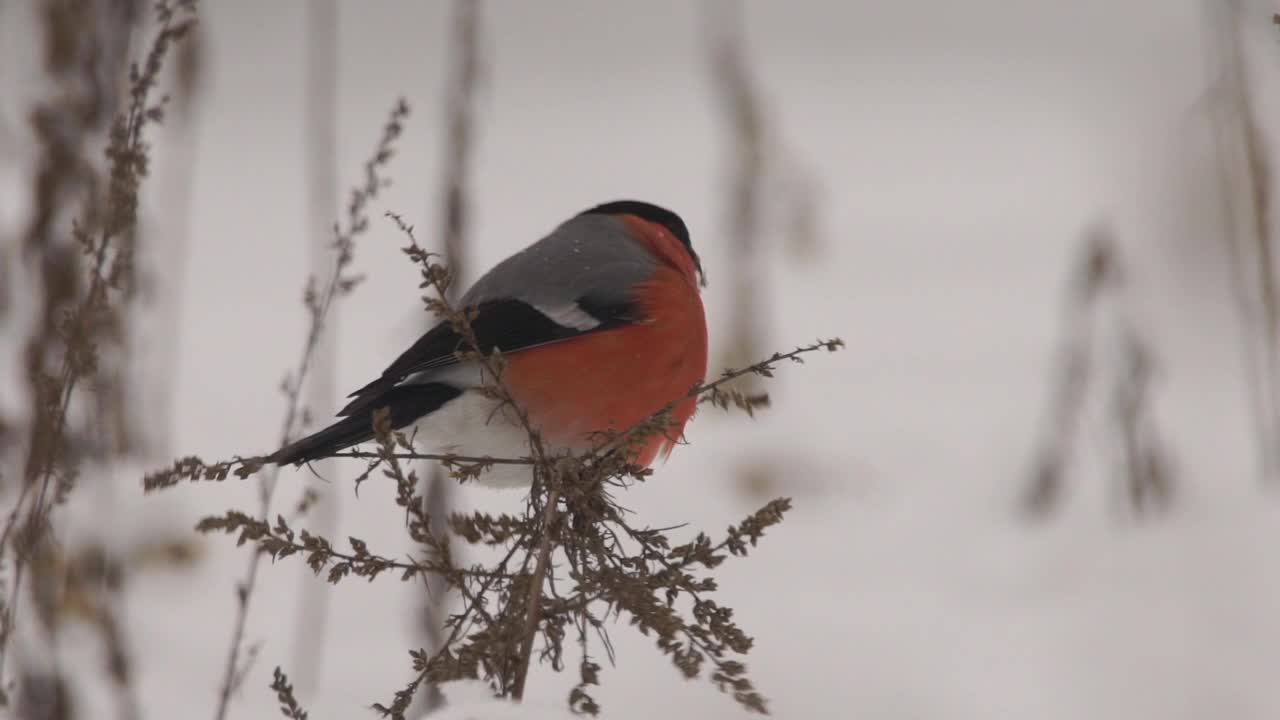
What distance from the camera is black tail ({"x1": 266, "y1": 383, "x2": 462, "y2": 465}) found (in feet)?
4.88

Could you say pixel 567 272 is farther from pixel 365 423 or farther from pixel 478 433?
pixel 365 423

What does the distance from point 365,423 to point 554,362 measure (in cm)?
37

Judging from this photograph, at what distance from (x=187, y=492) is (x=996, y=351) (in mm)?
3395

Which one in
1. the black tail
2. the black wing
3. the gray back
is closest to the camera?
the black tail

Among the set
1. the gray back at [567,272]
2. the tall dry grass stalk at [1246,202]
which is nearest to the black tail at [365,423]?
the gray back at [567,272]

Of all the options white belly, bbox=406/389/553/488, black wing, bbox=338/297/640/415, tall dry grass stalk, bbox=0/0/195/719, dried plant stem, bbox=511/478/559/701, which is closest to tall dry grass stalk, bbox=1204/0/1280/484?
black wing, bbox=338/297/640/415

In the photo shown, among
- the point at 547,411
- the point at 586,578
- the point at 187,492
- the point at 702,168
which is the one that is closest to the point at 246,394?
the point at 187,492

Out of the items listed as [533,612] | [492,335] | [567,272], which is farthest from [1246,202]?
[533,612]

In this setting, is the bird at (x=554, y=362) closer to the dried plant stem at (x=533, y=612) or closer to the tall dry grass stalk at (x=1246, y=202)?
the dried plant stem at (x=533, y=612)

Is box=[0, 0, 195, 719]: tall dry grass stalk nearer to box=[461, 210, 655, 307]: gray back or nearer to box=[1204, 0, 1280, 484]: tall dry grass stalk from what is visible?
box=[461, 210, 655, 307]: gray back

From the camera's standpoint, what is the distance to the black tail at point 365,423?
149 cm

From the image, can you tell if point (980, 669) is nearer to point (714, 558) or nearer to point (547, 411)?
point (547, 411)

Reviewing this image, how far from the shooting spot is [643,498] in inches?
169

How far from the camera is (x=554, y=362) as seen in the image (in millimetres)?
1859
